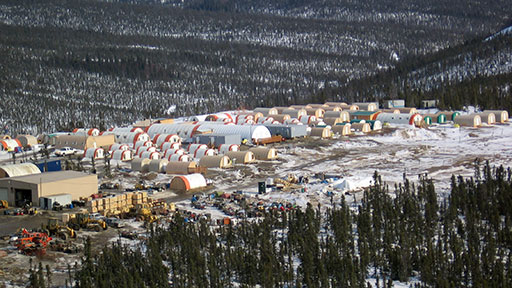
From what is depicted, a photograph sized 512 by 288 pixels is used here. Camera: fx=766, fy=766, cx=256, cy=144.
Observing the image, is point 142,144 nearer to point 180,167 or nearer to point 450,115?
point 180,167

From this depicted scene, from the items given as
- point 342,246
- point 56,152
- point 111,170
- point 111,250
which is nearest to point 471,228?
point 342,246

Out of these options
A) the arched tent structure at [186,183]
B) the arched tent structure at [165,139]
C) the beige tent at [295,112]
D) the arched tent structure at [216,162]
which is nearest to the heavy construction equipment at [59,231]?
the arched tent structure at [186,183]

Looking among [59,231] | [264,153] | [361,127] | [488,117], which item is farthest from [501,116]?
[59,231]

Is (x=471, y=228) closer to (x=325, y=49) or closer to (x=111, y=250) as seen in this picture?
(x=111, y=250)

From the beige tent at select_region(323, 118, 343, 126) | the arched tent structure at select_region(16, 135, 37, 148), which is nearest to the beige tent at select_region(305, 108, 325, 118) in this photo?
the beige tent at select_region(323, 118, 343, 126)

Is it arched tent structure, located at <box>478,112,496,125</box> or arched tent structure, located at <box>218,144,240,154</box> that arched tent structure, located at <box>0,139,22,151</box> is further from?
arched tent structure, located at <box>478,112,496,125</box>

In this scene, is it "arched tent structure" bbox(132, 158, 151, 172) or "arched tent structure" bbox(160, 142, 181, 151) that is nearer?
"arched tent structure" bbox(132, 158, 151, 172)
